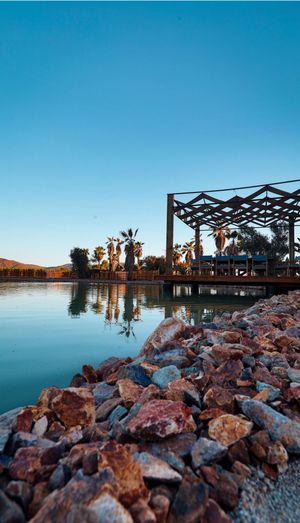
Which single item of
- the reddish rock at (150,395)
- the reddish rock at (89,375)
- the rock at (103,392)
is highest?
the reddish rock at (150,395)

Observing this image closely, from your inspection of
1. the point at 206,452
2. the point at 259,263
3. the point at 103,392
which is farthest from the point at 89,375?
the point at 259,263

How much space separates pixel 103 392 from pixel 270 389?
1072mm

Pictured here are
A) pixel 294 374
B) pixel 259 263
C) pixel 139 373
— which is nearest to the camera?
pixel 294 374

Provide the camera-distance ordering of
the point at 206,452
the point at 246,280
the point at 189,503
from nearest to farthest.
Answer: the point at 189,503, the point at 206,452, the point at 246,280

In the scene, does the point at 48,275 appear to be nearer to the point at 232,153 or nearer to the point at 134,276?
the point at 134,276

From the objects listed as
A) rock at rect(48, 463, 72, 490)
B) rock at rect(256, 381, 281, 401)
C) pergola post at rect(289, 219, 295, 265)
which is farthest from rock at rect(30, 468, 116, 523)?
pergola post at rect(289, 219, 295, 265)

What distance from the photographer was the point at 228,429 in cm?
121

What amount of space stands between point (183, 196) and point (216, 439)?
11.0 meters

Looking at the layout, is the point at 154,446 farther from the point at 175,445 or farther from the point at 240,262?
the point at 240,262

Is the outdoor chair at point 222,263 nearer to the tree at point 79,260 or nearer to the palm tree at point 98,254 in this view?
the tree at point 79,260

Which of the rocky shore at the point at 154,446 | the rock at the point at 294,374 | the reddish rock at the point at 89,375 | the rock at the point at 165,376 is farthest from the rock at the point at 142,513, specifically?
the reddish rock at the point at 89,375

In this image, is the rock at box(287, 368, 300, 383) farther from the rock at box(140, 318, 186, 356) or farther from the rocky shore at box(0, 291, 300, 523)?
the rock at box(140, 318, 186, 356)

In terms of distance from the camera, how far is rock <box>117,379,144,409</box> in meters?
1.62

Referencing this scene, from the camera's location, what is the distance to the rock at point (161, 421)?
116 cm
